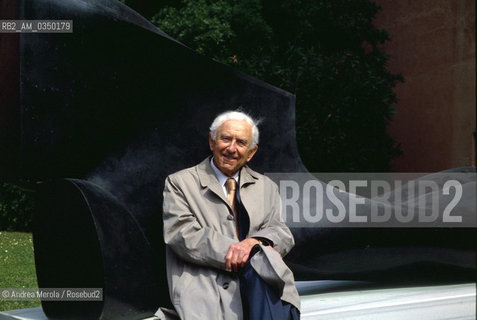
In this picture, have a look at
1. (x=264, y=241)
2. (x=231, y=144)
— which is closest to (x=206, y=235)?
(x=264, y=241)

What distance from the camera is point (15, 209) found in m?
7.07

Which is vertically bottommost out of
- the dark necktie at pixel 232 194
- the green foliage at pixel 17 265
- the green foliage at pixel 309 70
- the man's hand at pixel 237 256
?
the green foliage at pixel 17 265

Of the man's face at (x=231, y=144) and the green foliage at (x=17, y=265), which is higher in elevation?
the man's face at (x=231, y=144)

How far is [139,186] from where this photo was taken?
306 cm

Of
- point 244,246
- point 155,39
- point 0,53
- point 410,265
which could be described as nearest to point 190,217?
point 244,246

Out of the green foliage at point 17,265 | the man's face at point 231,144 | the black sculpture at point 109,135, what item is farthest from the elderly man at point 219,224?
the green foliage at point 17,265

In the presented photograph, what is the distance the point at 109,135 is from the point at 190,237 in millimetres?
770

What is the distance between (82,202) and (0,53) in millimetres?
850

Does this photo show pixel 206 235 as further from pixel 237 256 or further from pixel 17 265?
pixel 17 265

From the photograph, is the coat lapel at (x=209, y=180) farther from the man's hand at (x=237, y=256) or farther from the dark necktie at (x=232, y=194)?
the man's hand at (x=237, y=256)

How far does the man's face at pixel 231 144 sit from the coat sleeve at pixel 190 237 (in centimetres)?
29

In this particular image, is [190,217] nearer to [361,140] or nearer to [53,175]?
[53,175]

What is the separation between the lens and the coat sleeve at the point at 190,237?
2598 mm

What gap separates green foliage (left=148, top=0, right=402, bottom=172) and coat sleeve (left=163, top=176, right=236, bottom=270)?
18.7ft
